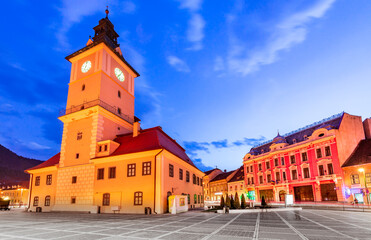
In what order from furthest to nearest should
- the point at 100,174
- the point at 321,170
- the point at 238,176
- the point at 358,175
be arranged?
the point at 238,176
the point at 321,170
the point at 358,175
the point at 100,174

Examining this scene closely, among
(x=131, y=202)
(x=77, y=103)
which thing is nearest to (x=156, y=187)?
(x=131, y=202)

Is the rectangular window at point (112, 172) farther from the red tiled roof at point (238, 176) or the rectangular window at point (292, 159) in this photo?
the red tiled roof at point (238, 176)

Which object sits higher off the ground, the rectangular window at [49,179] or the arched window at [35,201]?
the rectangular window at [49,179]

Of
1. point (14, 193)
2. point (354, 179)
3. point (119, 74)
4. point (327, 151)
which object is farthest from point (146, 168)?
point (14, 193)

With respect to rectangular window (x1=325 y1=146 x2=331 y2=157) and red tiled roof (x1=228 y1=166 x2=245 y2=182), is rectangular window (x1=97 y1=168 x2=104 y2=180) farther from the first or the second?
red tiled roof (x1=228 y1=166 x2=245 y2=182)

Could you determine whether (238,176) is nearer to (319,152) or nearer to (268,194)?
(268,194)

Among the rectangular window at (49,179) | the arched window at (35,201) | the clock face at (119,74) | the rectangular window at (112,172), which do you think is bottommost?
the arched window at (35,201)

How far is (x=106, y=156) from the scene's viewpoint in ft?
88.5

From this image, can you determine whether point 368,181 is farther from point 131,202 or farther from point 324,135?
point 131,202

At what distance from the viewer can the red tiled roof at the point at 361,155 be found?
33.7m

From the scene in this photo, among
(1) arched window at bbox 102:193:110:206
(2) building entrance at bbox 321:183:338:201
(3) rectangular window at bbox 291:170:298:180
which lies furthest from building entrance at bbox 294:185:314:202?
(1) arched window at bbox 102:193:110:206

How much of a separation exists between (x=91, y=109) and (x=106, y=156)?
6980mm

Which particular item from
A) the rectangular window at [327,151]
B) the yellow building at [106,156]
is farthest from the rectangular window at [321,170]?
the yellow building at [106,156]

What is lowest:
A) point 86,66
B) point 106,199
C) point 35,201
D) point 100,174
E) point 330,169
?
point 35,201
